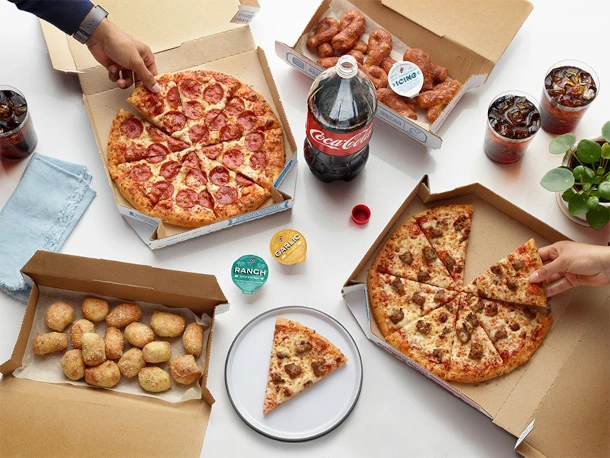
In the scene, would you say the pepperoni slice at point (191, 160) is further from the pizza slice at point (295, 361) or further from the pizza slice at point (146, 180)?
the pizza slice at point (295, 361)

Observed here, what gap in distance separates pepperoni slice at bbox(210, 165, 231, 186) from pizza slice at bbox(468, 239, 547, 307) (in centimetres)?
133

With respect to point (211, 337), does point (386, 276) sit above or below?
above

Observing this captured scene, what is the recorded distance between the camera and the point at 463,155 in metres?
3.66

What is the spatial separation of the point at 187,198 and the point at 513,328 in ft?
5.52

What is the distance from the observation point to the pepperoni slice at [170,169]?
3494 millimetres

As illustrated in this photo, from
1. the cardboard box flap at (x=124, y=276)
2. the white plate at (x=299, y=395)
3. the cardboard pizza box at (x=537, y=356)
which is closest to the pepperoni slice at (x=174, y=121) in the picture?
the cardboard box flap at (x=124, y=276)

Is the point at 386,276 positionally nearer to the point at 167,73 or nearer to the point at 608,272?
the point at 608,272

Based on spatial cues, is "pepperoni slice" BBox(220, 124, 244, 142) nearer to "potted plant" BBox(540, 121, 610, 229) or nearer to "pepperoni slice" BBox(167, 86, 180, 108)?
"pepperoni slice" BBox(167, 86, 180, 108)

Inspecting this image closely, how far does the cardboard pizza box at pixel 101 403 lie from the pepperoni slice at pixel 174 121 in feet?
2.94

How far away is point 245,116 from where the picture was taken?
3.61 metres

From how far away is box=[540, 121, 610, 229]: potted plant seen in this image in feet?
10.2

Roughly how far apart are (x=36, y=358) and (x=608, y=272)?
2.57 m

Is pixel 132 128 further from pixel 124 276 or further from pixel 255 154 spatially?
pixel 124 276

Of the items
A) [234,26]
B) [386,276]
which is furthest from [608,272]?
[234,26]
